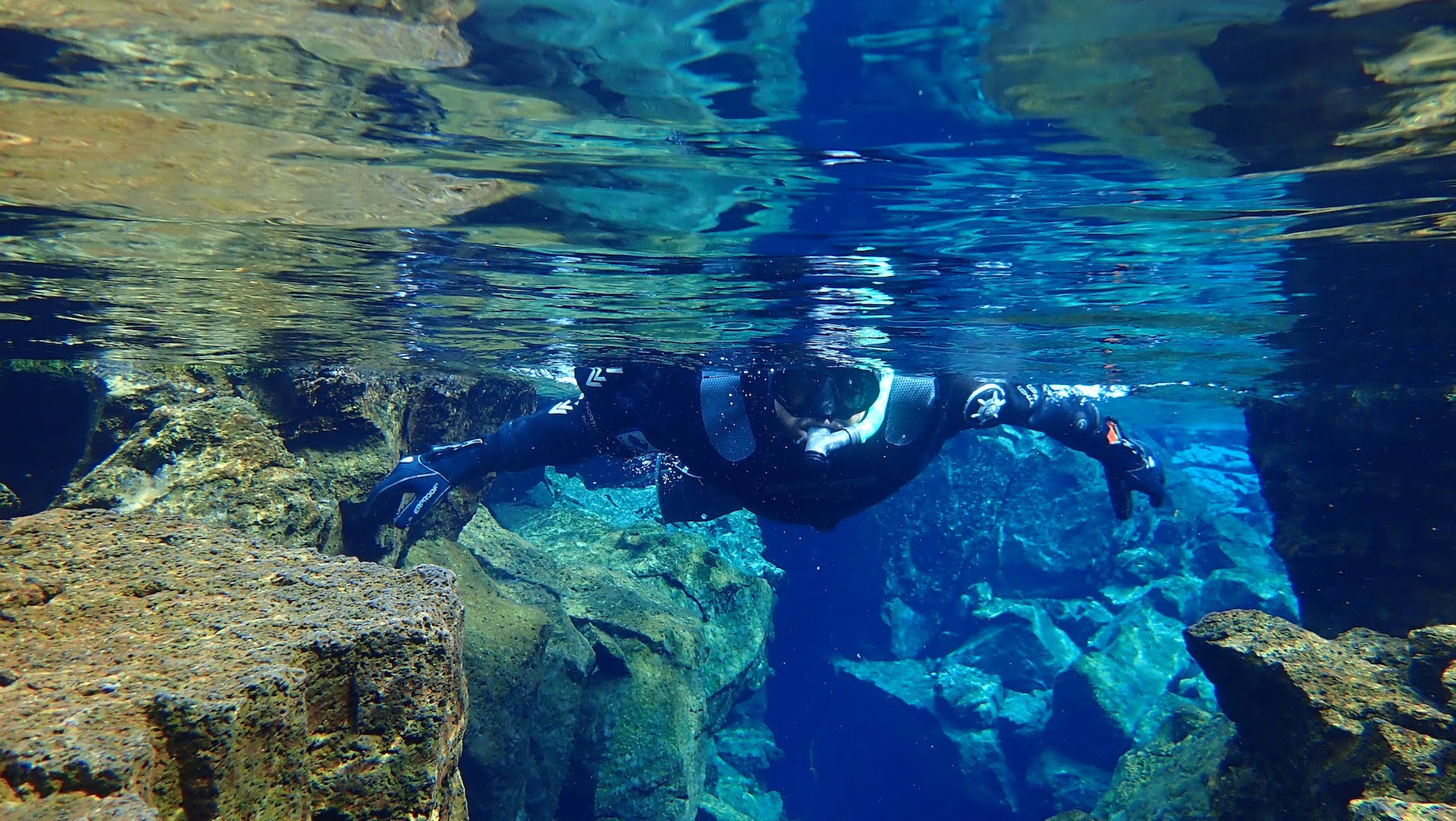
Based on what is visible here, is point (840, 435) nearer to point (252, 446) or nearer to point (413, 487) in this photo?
point (413, 487)

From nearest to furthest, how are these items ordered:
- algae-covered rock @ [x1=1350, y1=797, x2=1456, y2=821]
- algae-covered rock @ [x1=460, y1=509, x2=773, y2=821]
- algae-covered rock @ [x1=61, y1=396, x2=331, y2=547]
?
1. algae-covered rock @ [x1=1350, y1=797, x2=1456, y2=821]
2. algae-covered rock @ [x1=61, y1=396, x2=331, y2=547]
3. algae-covered rock @ [x1=460, y1=509, x2=773, y2=821]

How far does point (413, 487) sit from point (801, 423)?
498cm

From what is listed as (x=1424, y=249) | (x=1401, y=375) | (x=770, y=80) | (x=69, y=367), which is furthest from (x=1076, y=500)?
(x=69, y=367)

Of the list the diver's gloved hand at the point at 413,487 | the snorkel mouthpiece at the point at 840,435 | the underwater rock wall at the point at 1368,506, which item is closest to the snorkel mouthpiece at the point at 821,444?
the snorkel mouthpiece at the point at 840,435

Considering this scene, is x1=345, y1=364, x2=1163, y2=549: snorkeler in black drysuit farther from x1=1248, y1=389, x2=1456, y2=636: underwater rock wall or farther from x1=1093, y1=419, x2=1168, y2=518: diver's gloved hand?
x1=1248, y1=389, x2=1456, y2=636: underwater rock wall

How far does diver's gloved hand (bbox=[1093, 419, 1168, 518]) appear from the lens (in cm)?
855

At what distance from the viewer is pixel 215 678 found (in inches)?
100

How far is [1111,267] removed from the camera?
8.33 meters

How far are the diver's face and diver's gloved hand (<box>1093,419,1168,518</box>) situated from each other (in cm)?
353

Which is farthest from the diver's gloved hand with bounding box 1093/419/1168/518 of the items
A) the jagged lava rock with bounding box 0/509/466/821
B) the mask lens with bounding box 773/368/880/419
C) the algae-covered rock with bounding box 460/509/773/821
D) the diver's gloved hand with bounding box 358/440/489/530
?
the diver's gloved hand with bounding box 358/440/489/530

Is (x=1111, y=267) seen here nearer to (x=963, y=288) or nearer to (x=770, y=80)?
(x=963, y=288)

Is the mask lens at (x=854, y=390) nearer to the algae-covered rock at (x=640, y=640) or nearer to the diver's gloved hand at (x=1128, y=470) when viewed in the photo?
the diver's gloved hand at (x=1128, y=470)

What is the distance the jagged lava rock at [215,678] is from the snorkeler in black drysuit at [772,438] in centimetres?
463

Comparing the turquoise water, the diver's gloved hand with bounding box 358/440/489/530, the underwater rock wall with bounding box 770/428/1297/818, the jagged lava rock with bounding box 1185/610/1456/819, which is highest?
the turquoise water
